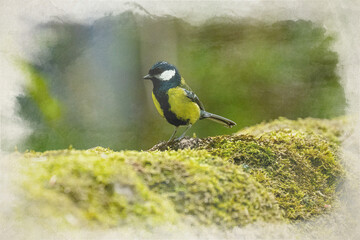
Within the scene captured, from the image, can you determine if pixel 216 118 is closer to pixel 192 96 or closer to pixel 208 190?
pixel 192 96

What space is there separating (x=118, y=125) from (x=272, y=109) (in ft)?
4.04

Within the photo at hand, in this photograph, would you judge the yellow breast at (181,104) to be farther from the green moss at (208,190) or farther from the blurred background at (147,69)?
the green moss at (208,190)

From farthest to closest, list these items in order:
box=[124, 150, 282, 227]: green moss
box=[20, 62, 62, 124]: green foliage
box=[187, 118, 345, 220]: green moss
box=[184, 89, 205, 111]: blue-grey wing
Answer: box=[184, 89, 205, 111]: blue-grey wing → box=[20, 62, 62, 124]: green foliage → box=[187, 118, 345, 220]: green moss → box=[124, 150, 282, 227]: green moss

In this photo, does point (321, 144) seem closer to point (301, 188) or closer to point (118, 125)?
point (301, 188)

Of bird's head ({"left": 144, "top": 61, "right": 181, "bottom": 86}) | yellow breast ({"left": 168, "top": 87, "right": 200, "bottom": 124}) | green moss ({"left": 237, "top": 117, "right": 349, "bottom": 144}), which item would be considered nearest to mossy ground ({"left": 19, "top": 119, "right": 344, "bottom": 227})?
yellow breast ({"left": 168, "top": 87, "right": 200, "bottom": 124})

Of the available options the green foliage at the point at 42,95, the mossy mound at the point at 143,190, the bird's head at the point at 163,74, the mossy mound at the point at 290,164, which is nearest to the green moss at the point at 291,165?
the mossy mound at the point at 290,164

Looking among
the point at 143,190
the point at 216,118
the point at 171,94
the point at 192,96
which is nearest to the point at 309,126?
the point at 216,118

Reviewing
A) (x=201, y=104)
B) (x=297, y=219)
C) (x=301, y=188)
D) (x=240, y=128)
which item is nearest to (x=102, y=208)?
(x=297, y=219)

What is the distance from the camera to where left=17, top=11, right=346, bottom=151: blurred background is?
1897 millimetres

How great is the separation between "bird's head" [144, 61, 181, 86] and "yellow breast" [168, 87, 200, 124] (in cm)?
6

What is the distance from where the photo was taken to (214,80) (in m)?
2.32

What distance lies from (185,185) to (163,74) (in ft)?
3.15

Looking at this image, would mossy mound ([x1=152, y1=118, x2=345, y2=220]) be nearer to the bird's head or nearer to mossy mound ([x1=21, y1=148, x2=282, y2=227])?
mossy mound ([x1=21, y1=148, x2=282, y2=227])

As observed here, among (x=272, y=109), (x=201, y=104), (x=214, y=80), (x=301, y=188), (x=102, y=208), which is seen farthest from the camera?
(x=272, y=109)
